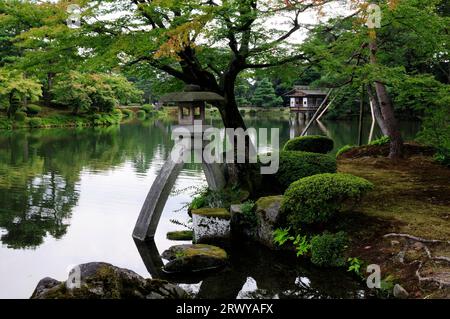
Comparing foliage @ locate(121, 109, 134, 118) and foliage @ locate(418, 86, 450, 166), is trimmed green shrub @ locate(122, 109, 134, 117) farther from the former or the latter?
foliage @ locate(418, 86, 450, 166)

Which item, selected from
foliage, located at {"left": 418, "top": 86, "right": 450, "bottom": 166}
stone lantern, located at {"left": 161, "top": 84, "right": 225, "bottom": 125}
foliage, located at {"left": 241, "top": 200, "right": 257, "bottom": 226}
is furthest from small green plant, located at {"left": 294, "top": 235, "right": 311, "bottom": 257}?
foliage, located at {"left": 418, "top": 86, "right": 450, "bottom": 166}

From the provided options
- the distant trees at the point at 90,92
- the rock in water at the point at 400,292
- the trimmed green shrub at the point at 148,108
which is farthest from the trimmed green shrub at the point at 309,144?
the trimmed green shrub at the point at 148,108

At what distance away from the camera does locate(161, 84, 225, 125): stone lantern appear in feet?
28.7

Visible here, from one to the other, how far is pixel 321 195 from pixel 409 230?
5.00 feet

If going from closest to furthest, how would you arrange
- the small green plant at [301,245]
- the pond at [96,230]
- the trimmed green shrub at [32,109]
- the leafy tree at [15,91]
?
the pond at [96,230]
the small green plant at [301,245]
the leafy tree at [15,91]
the trimmed green shrub at [32,109]

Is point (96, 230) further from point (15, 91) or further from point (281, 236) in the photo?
point (15, 91)

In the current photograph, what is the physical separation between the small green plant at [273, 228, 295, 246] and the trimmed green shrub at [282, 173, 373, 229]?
0.99ft

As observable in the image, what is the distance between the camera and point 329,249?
722 cm

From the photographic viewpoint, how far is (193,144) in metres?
8.91

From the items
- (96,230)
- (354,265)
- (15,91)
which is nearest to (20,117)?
(15,91)

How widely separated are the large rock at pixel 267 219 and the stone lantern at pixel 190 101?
2.13m

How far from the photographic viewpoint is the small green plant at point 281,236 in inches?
308

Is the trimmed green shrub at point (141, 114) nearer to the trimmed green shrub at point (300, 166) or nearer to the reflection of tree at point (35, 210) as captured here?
the reflection of tree at point (35, 210)
